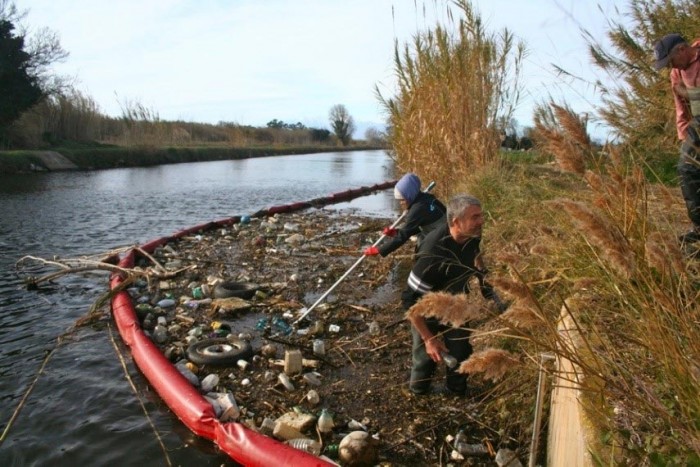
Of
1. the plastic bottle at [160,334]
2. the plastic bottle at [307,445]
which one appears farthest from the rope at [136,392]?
the plastic bottle at [307,445]

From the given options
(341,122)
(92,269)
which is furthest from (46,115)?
(341,122)

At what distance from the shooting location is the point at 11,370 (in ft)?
15.4

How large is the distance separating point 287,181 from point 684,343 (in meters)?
22.7

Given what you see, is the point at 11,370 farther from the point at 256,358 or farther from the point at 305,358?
the point at 305,358

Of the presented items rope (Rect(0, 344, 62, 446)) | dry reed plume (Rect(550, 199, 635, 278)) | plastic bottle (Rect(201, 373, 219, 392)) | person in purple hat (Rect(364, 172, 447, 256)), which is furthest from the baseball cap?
rope (Rect(0, 344, 62, 446))

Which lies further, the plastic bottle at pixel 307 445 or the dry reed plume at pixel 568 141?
the plastic bottle at pixel 307 445

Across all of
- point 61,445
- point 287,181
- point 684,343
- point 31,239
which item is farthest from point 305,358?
point 287,181

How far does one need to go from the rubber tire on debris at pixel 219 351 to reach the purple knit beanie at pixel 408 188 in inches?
81.3

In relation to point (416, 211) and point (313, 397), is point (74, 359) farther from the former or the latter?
point (416, 211)

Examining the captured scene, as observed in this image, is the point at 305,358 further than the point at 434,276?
Yes

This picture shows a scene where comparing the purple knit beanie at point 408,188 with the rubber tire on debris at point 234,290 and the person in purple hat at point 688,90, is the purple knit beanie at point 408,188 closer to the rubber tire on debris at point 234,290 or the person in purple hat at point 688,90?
the person in purple hat at point 688,90

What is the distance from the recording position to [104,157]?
90.8ft

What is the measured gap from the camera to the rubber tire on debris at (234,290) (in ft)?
20.9

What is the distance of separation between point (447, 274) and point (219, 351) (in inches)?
89.0
